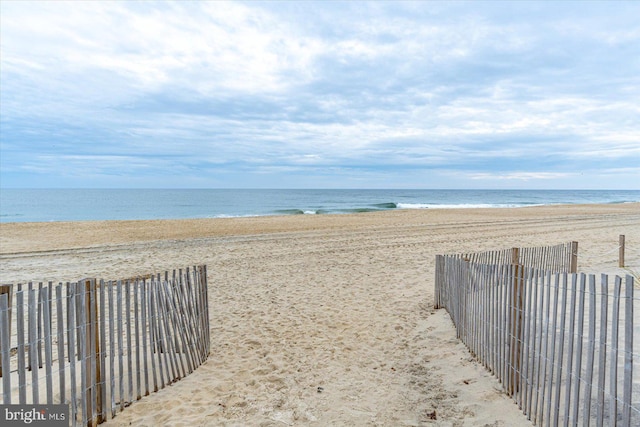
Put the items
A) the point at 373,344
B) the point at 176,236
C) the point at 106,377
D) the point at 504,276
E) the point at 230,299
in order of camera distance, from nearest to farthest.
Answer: the point at 106,377 < the point at 504,276 < the point at 373,344 < the point at 230,299 < the point at 176,236

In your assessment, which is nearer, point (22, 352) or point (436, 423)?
point (22, 352)

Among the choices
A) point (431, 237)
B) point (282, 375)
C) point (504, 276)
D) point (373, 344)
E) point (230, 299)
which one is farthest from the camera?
point (431, 237)

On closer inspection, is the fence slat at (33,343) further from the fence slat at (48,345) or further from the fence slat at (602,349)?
the fence slat at (602,349)

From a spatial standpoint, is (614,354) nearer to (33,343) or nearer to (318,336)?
(33,343)

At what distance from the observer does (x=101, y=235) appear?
75.0 feet

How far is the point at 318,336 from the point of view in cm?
699

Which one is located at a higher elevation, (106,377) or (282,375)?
(106,377)

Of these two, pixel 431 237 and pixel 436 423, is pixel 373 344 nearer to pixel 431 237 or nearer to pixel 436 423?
pixel 436 423

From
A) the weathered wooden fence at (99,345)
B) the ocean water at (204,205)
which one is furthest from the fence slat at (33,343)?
the ocean water at (204,205)

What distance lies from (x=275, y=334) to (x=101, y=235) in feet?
63.4

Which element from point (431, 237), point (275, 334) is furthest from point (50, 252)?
point (431, 237)

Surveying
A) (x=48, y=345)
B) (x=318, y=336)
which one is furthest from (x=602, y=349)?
(x=318, y=336)

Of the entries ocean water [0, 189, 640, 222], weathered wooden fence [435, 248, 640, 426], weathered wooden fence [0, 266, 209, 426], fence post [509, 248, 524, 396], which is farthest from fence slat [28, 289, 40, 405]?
ocean water [0, 189, 640, 222]

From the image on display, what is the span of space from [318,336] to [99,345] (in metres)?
3.67
